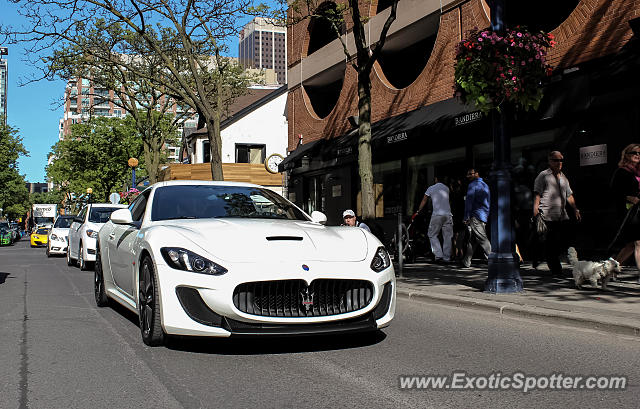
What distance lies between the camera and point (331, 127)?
2339cm

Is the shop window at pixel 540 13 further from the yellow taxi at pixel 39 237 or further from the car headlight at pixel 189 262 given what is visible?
the yellow taxi at pixel 39 237

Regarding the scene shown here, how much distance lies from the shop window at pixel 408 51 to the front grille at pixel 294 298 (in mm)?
14378

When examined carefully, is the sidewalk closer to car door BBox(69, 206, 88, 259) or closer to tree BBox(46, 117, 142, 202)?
car door BBox(69, 206, 88, 259)

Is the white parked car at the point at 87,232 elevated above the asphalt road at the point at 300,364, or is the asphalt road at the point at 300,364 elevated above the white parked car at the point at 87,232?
the white parked car at the point at 87,232

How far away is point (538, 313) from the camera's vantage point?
691 cm

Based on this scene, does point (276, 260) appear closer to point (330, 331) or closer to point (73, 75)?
point (330, 331)

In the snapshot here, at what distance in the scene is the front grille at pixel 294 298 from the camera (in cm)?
477

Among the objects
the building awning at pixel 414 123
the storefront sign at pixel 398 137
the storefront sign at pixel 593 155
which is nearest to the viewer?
the storefront sign at pixel 593 155

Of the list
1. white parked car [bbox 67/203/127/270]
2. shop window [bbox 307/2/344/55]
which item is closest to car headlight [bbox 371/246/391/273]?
white parked car [bbox 67/203/127/270]

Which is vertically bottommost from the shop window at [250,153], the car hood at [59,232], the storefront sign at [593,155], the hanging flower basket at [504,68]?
the car hood at [59,232]

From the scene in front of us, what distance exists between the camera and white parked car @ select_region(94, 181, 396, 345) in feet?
15.6

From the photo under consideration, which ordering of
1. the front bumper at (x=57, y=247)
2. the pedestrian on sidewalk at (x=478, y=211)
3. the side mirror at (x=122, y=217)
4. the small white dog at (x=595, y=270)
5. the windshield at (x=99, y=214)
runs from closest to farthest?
the side mirror at (x=122, y=217)
the small white dog at (x=595, y=270)
the pedestrian on sidewalk at (x=478, y=211)
the windshield at (x=99, y=214)
the front bumper at (x=57, y=247)

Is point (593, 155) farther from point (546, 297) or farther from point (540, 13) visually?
point (546, 297)

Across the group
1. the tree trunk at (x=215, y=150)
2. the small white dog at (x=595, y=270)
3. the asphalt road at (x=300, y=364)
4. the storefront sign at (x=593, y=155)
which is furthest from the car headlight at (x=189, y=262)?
the tree trunk at (x=215, y=150)
